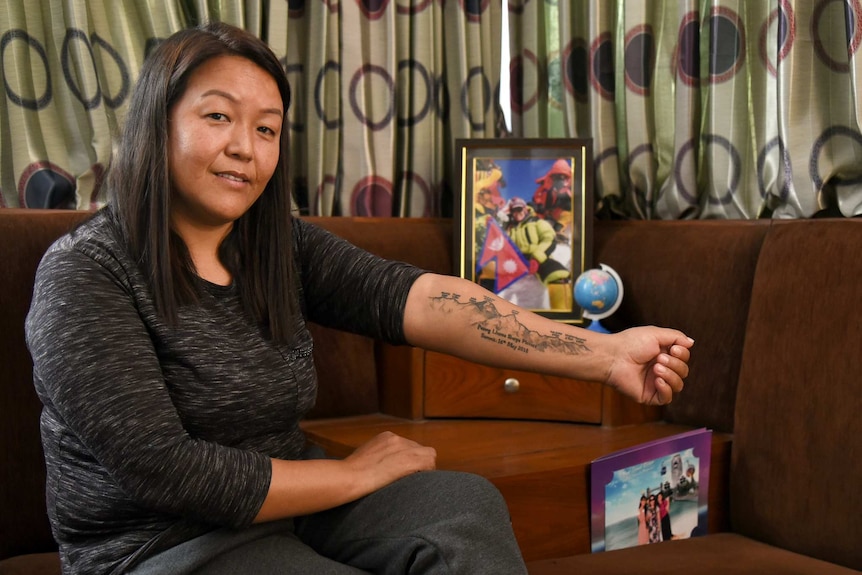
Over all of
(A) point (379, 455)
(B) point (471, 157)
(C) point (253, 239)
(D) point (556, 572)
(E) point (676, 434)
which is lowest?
(D) point (556, 572)

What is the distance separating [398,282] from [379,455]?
270 mm

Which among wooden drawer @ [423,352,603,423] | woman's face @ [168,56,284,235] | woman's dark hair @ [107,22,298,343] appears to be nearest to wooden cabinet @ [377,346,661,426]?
wooden drawer @ [423,352,603,423]

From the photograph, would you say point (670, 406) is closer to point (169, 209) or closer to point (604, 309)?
point (604, 309)

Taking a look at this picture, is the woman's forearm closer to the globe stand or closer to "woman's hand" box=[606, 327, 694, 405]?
"woman's hand" box=[606, 327, 694, 405]

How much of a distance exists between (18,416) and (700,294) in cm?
127

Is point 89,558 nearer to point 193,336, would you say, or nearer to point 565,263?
point 193,336

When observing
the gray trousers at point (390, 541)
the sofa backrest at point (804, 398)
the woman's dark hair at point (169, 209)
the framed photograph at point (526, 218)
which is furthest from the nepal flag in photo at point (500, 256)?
the gray trousers at point (390, 541)

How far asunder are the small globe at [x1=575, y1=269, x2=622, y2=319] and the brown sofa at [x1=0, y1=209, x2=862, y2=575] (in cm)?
12

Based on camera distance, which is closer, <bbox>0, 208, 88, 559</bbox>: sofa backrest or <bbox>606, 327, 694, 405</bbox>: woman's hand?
<bbox>606, 327, 694, 405</bbox>: woman's hand

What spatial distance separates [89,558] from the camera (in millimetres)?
1142

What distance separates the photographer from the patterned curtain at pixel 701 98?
1.74m

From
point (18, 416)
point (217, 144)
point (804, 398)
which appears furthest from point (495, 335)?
point (18, 416)

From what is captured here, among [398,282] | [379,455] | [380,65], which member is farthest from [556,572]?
[380,65]

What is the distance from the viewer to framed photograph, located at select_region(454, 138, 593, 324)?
6.65 feet
